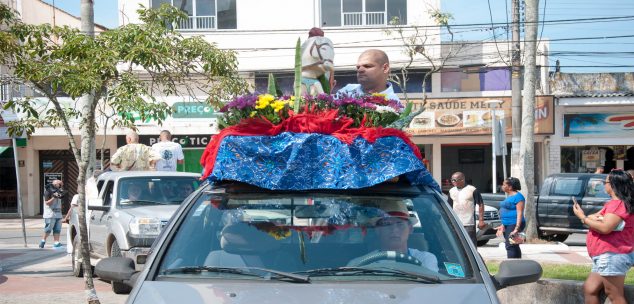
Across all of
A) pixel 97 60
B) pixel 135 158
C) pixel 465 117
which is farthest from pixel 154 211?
pixel 465 117

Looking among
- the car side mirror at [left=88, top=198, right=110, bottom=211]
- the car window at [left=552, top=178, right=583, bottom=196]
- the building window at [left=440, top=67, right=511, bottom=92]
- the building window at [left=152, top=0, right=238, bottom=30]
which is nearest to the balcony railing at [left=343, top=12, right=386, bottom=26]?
the building window at [left=440, top=67, right=511, bottom=92]

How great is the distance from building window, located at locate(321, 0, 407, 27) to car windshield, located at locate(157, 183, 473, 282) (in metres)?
24.6

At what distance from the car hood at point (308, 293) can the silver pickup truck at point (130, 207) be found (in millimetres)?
6907

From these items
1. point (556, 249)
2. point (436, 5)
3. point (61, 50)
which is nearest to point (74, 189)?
point (436, 5)

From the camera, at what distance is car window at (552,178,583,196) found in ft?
59.9

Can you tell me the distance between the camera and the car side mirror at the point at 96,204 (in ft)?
37.3

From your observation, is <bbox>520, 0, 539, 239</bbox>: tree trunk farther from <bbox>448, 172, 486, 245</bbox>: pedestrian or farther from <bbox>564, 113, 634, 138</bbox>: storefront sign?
<bbox>564, 113, 634, 138</bbox>: storefront sign

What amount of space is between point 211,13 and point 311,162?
25253 millimetres

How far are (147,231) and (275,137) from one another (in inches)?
251

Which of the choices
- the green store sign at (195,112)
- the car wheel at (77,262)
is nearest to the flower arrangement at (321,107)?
the car wheel at (77,262)

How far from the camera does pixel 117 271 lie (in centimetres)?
446

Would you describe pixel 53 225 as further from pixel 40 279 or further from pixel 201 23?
pixel 201 23

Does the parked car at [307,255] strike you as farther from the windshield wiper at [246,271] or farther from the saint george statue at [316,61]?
the saint george statue at [316,61]

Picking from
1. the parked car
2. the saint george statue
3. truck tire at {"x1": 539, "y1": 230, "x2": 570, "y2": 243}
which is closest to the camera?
the parked car
